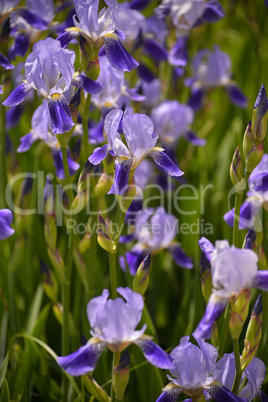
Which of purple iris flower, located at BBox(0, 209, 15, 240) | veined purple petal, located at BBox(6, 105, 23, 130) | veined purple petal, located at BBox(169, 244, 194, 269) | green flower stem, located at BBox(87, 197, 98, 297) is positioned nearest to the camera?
purple iris flower, located at BBox(0, 209, 15, 240)

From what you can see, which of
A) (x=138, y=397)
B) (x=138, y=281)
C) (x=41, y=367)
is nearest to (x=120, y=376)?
(x=138, y=281)

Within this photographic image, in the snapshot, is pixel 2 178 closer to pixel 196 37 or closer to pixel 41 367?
pixel 41 367

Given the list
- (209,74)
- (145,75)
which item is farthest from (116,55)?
(209,74)

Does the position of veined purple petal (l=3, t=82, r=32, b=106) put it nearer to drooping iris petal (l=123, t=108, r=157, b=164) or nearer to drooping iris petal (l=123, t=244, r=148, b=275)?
drooping iris petal (l=123, t=108, r=157, b=164)

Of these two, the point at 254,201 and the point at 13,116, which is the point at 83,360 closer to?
the point at 254,201

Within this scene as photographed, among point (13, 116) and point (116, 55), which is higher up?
point (116, 55)

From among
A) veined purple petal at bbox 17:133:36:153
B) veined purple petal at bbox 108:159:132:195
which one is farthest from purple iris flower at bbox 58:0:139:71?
veined purple petal at bbox 17:133:36:153
